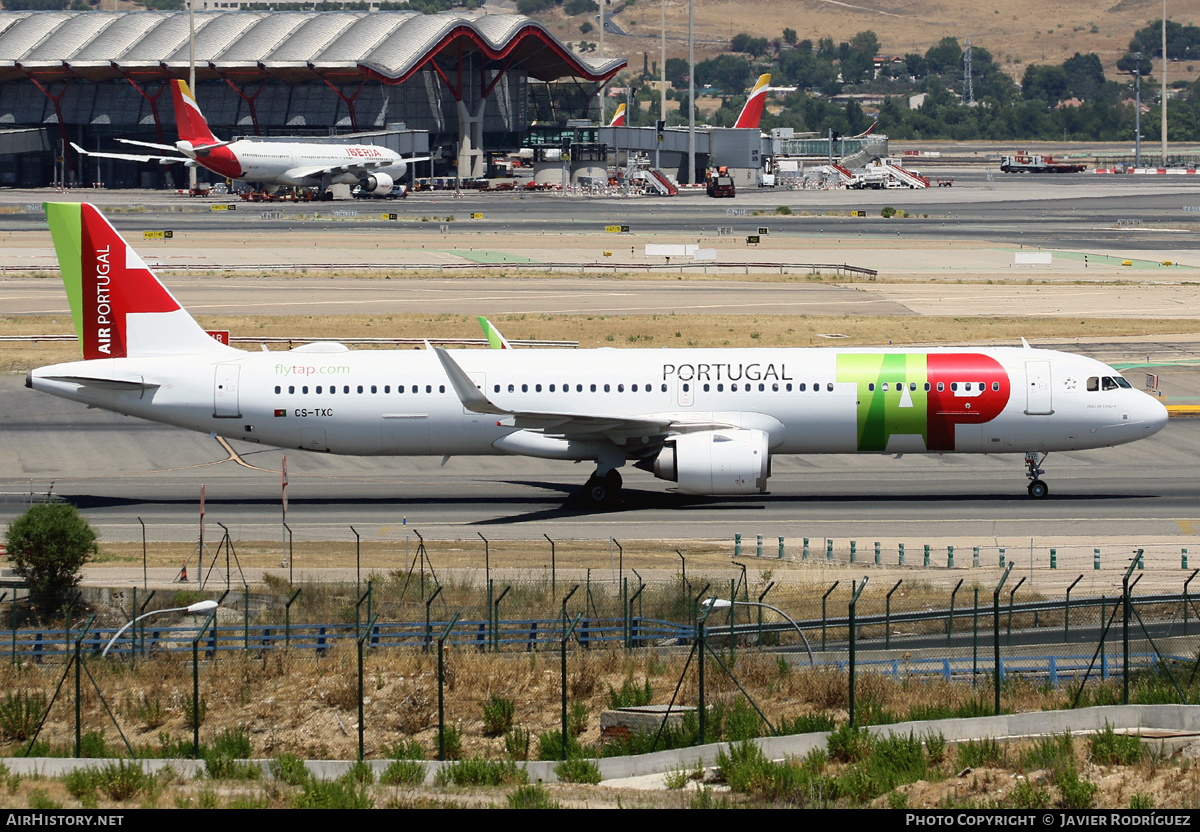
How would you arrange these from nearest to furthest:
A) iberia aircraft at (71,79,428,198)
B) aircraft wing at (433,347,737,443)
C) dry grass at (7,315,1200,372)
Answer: aircraft wing at (433,347,737,443) → dry grass at (7,315,1200,372) → iberia aircraft at (71,79,428,198)

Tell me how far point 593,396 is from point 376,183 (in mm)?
129230

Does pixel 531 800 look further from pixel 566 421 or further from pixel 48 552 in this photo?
pixel 566 421

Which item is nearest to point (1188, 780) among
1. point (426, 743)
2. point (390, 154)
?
point (426, 743)

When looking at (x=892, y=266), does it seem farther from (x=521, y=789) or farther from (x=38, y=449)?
(x=521, y=789)

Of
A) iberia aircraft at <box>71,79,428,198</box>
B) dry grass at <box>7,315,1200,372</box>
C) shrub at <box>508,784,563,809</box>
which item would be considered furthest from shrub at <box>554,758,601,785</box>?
iberia aircraft at <box>71,79,428,198</box>

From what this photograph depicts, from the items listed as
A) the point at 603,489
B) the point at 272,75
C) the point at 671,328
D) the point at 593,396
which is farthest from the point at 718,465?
the point at 272,75

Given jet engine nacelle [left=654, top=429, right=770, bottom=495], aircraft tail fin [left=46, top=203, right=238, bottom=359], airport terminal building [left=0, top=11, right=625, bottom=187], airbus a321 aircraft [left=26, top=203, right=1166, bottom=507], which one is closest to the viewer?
jet engine nacelle [left=654, top=429, right=770, bottom=495]

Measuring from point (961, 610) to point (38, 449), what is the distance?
37.0m

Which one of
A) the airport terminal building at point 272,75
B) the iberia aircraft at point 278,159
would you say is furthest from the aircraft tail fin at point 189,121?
the airport terminal building at point 272,75

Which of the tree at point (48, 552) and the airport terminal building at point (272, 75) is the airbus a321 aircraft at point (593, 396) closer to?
the tree at point (48, 552)

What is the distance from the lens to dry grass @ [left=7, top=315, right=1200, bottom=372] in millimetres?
Result: 70438

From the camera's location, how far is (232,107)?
649 ft

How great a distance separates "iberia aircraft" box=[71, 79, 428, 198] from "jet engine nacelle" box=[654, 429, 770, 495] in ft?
421

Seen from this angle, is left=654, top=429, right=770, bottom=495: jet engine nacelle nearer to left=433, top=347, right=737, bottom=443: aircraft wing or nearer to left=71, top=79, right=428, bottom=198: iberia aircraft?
left=433, top=347, right=737, bottom=443: aircraft wing
